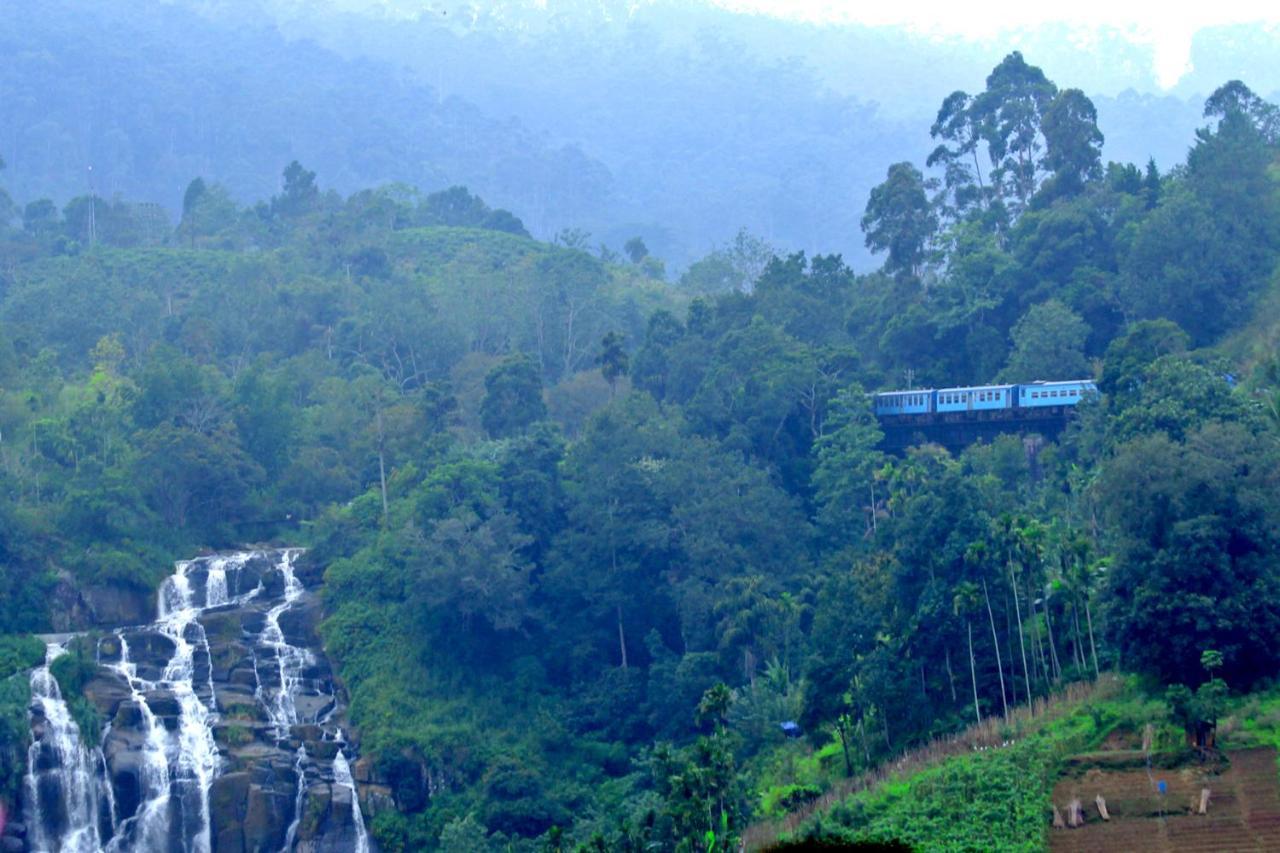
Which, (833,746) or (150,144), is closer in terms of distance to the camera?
(833,746)

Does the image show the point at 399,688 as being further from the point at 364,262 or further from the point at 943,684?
the point at 364,262

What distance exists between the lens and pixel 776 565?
50531 mm

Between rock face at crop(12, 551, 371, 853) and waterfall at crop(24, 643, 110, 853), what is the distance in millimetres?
51

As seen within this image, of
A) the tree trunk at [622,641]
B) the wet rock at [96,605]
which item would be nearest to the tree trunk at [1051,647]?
the tree trunk at [622,641]

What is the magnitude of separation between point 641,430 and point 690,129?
109012 mm

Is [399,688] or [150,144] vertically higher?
[150,144]

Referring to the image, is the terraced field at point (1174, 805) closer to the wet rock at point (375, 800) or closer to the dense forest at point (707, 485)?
the dense forest at point (707, 485)

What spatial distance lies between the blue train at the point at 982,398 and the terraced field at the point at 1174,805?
64.4 ft

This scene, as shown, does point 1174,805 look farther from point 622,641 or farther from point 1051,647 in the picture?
point 622,641

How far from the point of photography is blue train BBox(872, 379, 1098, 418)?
53.3m

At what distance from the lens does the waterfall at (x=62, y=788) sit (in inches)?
1625

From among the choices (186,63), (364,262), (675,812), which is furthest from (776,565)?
(186,63)

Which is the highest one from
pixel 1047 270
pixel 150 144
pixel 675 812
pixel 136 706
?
pixel 150 144

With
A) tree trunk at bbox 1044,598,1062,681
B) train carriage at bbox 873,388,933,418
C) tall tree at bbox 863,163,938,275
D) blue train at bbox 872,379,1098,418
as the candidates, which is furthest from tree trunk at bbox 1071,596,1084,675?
tall tree at bbox 863,163,938,275
